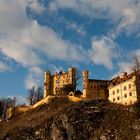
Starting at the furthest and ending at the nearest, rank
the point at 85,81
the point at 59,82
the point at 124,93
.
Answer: the point at 59,82 < the point at 85,81 < the point at 124,93

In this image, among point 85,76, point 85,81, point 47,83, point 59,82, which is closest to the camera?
point 85,81

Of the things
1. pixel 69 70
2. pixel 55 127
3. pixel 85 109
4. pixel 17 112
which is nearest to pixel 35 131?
pixel 55 127

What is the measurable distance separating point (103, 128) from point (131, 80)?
55.3 ft

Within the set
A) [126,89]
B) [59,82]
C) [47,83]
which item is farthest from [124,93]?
[47,83]

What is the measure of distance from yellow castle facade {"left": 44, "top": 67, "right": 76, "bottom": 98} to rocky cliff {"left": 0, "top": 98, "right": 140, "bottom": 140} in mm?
16570

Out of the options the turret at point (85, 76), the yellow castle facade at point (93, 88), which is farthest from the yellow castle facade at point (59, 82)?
the yellow castle facade at point (93, 88)

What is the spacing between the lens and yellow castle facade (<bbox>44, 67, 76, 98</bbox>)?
124m

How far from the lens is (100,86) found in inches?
4562

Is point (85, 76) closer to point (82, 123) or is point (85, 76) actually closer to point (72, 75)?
point (72, 75)

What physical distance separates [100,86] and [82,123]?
77.7 ft

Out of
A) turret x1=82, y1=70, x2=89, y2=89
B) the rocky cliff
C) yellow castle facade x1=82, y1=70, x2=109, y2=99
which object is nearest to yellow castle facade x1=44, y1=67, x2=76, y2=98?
turret x1=82, y1=70, x2=89, y2=89

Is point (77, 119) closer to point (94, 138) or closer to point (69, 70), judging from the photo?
point (94, 138)

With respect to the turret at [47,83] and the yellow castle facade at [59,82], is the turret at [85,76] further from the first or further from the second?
the turret at [47,83]

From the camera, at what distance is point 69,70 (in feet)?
420
